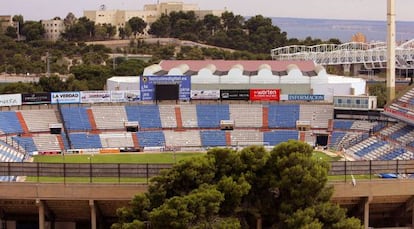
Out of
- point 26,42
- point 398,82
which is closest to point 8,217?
point 398,82

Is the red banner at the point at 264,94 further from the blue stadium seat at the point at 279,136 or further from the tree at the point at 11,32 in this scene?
the tree at the point at 11,32

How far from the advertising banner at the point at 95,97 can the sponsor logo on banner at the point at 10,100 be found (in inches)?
197

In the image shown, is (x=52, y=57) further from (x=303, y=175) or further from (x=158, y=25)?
(x=303, y=175)

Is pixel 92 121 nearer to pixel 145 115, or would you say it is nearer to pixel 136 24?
pixel 145 115

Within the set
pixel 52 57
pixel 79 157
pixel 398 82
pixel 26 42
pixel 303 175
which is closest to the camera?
pixel 303 175

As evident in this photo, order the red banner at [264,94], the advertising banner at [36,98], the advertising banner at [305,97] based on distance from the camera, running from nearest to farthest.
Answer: the advertising banner at [36,98] → the red banner at [264,94] → the advertising banner at [305,97]

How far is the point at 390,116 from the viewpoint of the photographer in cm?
4931

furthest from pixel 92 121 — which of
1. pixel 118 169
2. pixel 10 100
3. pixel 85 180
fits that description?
pixel 118 169

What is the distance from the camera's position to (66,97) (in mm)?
54344

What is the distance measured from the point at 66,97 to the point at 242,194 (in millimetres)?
34713

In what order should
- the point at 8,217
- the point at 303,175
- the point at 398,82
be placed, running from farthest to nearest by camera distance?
1. the point at 398,82
2. the point at 8,217
3. the point at 303,175

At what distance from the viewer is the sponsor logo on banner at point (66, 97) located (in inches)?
2133

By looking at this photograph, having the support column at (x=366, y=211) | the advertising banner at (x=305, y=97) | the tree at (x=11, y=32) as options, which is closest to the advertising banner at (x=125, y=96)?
the advertising banner at (x=305, y=97)

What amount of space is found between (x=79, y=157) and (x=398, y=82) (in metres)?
45.3
